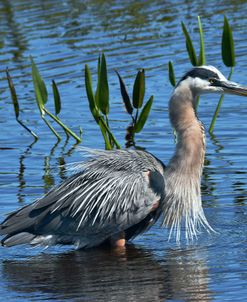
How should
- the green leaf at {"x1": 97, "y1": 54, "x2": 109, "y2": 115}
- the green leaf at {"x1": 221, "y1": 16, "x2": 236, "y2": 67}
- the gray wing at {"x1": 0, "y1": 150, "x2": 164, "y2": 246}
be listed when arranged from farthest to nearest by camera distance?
the green leaf at {"x1": 221, "y1": 16, "x2": 236, "y2": 67}
the green leaf at {"x1": 97, "y1": 54, "x2": 109, "y2": 115}
the gray wing at {"x1": 0, "y1": 150, "x2": 164, "y2": 246}

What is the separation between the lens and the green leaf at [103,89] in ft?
34.0

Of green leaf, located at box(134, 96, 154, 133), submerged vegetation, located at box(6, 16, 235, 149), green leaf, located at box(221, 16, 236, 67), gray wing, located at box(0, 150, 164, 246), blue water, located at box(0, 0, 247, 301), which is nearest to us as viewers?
blue water, located at box(0, 0, 247, 301)

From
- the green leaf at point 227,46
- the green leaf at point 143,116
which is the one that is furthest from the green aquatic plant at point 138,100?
the green leaf at point 227,46

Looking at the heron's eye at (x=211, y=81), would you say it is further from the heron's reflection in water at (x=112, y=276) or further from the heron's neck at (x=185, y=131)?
the heron's reflection in water at (x=112, y=276)

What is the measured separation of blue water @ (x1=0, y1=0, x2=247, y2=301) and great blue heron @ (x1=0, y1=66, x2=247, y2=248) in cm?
21

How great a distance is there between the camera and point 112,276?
811 centimetres

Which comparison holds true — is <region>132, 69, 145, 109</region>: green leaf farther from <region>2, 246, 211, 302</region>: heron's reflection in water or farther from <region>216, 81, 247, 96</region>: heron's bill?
<region>2, 246, 211, 302</region>: heron's reflection in water

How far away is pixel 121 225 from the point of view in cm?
872

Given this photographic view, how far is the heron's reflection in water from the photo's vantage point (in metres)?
7.62

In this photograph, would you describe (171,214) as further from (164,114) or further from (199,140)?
(164,114)

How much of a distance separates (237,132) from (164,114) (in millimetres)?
1174

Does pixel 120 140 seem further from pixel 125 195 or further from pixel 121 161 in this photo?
pixel 125 195

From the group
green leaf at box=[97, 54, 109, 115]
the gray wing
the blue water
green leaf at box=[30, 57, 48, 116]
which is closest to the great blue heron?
the gray wing

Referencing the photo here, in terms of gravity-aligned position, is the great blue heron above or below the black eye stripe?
below
